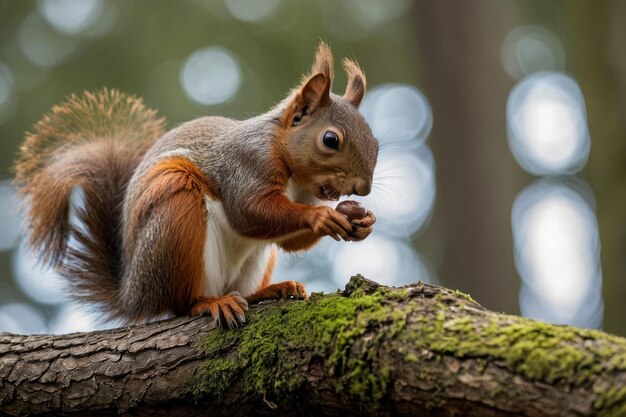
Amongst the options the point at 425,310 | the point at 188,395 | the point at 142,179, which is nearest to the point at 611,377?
the point at 425,310

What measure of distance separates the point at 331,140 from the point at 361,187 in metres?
0.23

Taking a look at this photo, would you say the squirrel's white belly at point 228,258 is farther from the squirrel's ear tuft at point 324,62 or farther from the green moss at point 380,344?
the squirrel's ear tuft at point 324,62

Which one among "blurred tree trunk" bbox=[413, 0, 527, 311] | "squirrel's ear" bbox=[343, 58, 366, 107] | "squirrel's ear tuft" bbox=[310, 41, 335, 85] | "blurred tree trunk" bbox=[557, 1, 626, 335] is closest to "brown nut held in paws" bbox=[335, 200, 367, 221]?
"squirrel's ear tuft" bbox=[310, 41, 335, 85]

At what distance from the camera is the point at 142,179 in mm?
3162

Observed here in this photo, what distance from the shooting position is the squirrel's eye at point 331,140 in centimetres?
293

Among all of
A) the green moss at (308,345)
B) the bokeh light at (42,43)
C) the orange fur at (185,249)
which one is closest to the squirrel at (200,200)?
the orange fur at (185,249)

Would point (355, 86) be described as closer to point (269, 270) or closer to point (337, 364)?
point (269, 270)

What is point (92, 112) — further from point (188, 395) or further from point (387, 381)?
point (387, 381)

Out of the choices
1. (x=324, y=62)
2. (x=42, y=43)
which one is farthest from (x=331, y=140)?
(x=42, y=43)

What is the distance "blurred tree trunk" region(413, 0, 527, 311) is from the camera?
5320mm

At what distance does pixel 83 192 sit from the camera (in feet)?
11.3

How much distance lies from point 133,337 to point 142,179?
2.55 ft

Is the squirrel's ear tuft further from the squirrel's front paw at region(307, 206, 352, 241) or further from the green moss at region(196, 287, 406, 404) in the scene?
the green moss at region(196, 287, 406, 404)

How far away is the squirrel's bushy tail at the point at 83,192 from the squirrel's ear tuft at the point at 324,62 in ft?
3.63
